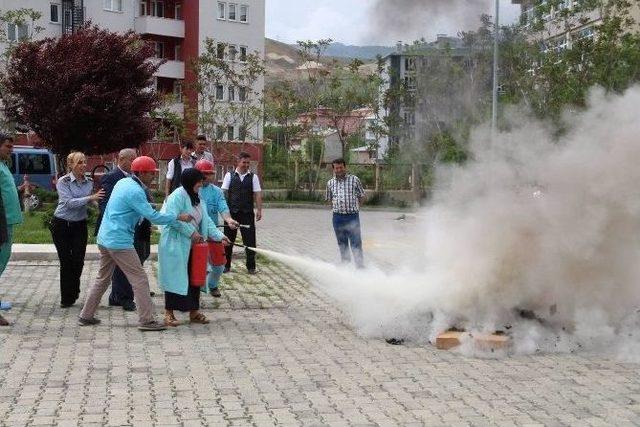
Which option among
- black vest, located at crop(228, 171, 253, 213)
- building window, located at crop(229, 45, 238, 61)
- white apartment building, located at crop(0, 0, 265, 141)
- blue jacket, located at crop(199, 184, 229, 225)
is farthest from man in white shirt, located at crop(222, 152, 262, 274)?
white apartment building, located at crop(0, 0, 265, 141)

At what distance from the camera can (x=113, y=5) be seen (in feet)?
190

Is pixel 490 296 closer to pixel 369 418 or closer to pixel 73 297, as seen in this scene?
pixel 369 418

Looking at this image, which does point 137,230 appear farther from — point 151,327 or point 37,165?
point 37,165

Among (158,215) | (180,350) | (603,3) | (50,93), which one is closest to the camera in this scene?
(180,350)

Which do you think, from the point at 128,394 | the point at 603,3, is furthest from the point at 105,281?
the point at 603,3

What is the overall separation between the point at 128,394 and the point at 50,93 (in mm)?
23595

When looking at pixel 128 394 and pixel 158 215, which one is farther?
pixel 158 215

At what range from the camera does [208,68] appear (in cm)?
4716

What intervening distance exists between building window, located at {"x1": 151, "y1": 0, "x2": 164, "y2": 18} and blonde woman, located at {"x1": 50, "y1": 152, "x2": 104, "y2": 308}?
50.9 m

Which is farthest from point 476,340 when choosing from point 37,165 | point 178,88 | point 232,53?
point 178,88

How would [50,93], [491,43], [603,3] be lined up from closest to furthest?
1. [491,43]
2. [50,93]
3. [603,3]

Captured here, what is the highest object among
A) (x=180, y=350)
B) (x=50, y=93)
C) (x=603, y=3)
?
(x=603, y=3)

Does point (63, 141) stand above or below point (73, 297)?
above

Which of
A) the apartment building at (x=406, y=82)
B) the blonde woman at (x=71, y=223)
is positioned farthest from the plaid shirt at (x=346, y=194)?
the apartment building at (x=406, y=82)
